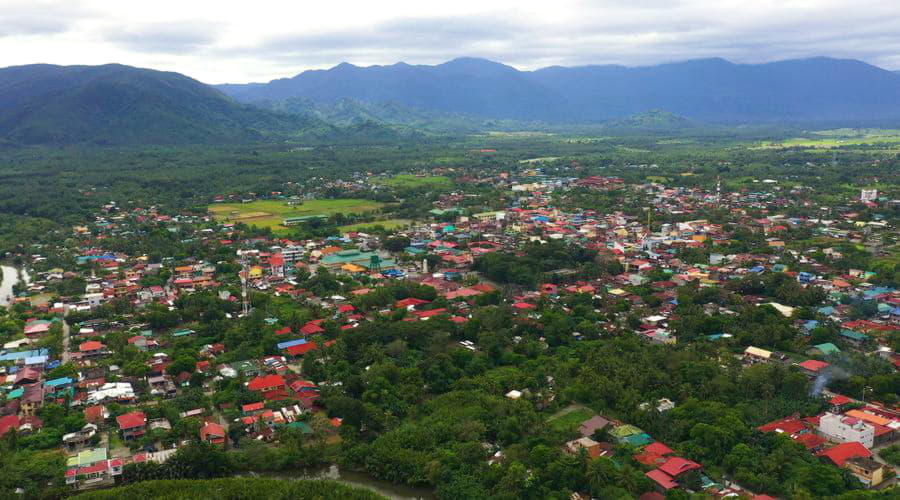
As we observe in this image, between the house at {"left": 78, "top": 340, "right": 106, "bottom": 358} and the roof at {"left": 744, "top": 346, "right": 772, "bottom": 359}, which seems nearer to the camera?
the roof at {"left": 744, "top": 346, "right": 772, "bottom": 359}

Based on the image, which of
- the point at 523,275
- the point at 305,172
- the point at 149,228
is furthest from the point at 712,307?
the point at 305,172

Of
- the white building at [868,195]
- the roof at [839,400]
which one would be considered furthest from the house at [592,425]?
the white building at [868,195]

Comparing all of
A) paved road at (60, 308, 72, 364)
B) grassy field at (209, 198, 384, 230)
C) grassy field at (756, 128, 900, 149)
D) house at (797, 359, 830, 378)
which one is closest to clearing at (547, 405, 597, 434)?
house at (797, 359, 830, 378)

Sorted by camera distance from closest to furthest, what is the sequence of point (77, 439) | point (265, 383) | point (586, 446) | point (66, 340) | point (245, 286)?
point (586, 446) → point (77, 439) → point (265, 383) → point (66, 340) → point (245, 286)

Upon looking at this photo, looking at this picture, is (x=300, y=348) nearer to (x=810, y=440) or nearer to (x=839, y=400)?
(x=810, y=440)

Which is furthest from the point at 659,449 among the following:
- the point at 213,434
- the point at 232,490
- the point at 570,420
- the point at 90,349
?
the point at 90,349

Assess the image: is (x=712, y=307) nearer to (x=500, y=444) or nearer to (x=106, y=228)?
(x=500, y=444)

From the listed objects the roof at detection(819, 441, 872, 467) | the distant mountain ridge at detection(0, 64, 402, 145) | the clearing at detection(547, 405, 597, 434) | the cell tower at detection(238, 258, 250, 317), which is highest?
the distant mountain ridge at detection(0, 64, 402, 145)

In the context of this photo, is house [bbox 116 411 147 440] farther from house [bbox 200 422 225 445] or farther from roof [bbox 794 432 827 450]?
roof [bbox 794 432 827 450]
